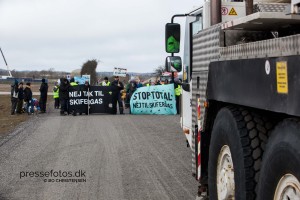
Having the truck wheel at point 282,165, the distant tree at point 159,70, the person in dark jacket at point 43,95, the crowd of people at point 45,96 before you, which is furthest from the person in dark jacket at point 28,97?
the distant tree at point 159,70

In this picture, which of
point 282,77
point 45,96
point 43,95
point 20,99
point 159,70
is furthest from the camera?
point 159,70

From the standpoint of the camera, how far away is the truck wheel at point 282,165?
3.09 metres

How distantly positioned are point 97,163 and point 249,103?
6144mm

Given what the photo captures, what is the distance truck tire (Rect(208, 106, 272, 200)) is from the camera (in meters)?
3.97

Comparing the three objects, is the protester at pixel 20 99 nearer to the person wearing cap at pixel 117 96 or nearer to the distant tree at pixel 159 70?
the person wearing cap at pixel 117 96

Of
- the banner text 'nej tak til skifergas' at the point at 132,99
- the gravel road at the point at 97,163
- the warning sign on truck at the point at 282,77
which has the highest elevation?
the warning sign on truck at the point at 282,77

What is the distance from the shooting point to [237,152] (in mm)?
4164

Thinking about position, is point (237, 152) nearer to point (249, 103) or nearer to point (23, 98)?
point (249, 103)

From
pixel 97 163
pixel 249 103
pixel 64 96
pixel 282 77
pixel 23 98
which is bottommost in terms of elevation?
pixel 97 163

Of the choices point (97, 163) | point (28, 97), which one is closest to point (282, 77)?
point (97, 163)

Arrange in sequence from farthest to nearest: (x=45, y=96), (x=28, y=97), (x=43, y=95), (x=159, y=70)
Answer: (x=159, y=70), (x=45, y=96), (x=43, y=95), (x=28, y=97)

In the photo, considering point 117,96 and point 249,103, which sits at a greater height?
point 249,103

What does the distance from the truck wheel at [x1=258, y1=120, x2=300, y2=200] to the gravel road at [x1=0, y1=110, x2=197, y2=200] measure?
11.5 feet

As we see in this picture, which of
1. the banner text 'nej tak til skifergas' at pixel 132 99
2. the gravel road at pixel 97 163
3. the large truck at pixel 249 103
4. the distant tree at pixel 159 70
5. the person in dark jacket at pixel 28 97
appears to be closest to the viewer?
Answer: the large truck at pixel 249 103
